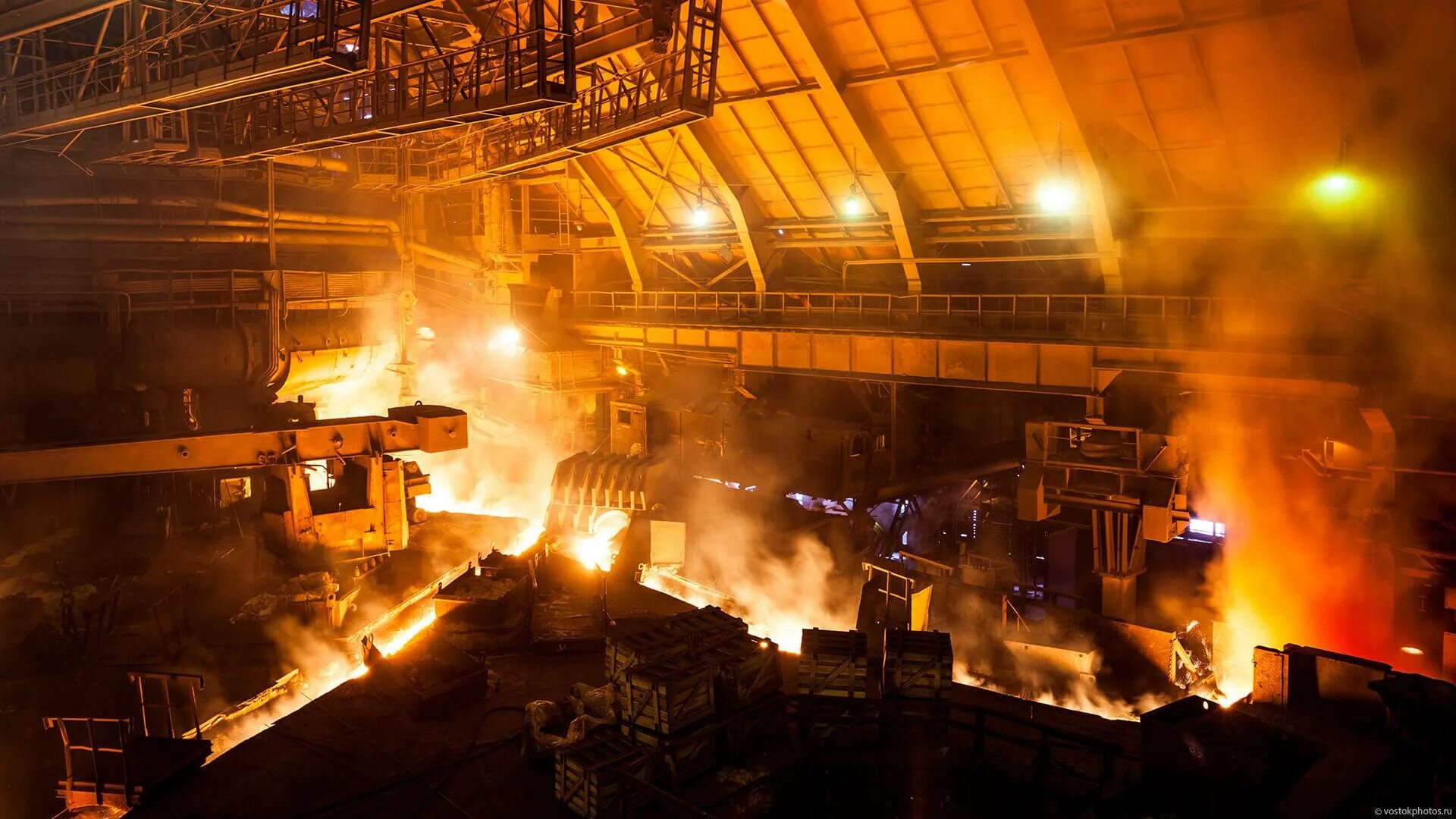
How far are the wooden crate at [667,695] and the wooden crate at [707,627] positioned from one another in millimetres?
564

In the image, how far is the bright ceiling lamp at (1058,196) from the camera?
14.6 m

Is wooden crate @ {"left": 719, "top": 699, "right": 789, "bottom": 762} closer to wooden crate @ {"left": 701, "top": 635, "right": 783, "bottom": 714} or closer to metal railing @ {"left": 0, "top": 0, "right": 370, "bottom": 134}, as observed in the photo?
wooden crate @ {"left": 701, "top": 635, "right": 783, "bottom": 714}

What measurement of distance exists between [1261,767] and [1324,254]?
877 cm

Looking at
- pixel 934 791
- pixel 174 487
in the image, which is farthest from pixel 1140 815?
pixel 174 487

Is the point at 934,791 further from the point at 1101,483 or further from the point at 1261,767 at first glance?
the point at 1101,483

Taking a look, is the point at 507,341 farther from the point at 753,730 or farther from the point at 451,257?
the point at 753,730

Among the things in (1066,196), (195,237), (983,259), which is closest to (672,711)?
(1066,196)

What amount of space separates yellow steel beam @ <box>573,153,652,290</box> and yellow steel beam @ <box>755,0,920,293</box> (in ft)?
21.3

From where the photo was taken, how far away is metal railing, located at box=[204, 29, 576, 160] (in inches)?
437

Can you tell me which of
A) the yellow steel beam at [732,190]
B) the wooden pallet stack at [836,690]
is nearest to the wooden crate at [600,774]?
the wooden pallet stack at [836,690]

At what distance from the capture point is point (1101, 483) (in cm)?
1452

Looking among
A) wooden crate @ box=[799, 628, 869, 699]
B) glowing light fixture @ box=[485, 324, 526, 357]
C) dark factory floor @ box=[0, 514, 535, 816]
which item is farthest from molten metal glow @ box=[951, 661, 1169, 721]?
glowing light fixture @ box=[485, 324, 526, 357]

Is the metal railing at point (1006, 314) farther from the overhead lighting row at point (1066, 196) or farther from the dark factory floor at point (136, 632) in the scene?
the dark factory floor at point (136, 632)

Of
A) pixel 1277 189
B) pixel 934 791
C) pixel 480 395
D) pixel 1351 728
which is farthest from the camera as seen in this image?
pixel 480 395
